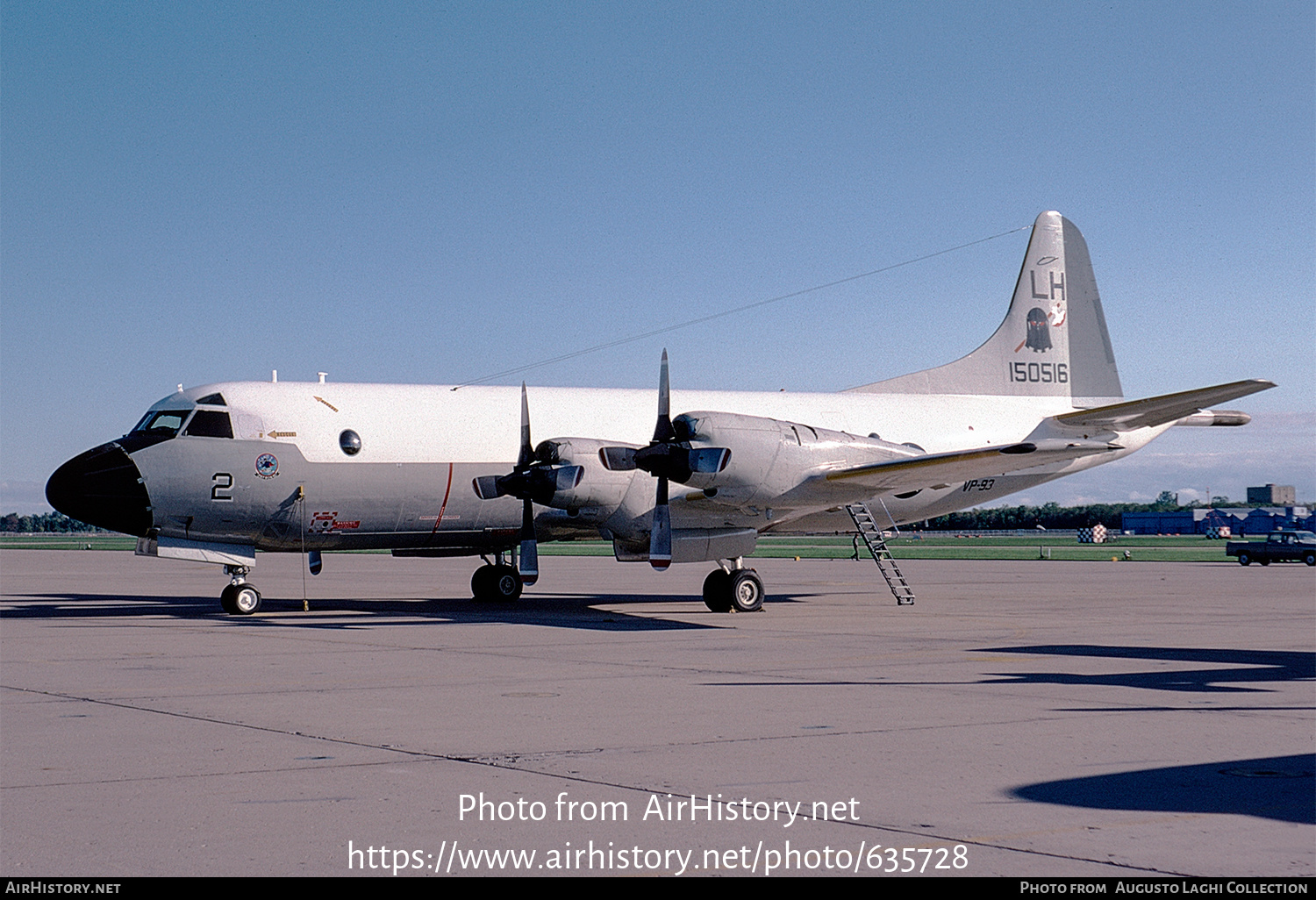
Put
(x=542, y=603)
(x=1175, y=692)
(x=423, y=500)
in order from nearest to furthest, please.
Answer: (x=1175, y=692)
(x=423, y=500)
(x=542, y=603)

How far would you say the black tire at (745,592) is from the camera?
23.6 meters

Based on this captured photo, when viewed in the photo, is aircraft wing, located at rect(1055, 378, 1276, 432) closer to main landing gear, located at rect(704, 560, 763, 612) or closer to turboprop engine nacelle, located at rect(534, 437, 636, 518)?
main landing gear, located at rect(704, 560, 763, 612)

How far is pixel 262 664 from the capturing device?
14.9 m

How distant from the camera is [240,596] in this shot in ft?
76.1

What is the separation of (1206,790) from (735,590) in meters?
16.4

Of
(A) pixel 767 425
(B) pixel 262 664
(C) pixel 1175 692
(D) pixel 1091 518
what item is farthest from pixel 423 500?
(D) pixel 1091 518

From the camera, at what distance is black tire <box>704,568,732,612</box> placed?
2367cm

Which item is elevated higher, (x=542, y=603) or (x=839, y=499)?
(x=839, y=499)

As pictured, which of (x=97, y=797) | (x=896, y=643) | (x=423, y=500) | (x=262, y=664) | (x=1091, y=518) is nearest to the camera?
(x=97, y=797)

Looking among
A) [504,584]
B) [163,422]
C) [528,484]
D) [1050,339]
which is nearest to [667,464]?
[528,484]

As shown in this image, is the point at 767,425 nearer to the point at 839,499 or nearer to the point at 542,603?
the point at 839,499

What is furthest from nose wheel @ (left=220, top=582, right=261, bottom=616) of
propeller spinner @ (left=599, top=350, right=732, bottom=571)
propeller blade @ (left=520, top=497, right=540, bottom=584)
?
propeller spinner @ (left=599, top=350, right=732, bottom=571)

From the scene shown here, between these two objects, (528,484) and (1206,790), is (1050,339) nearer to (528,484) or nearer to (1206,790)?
(528,484)
